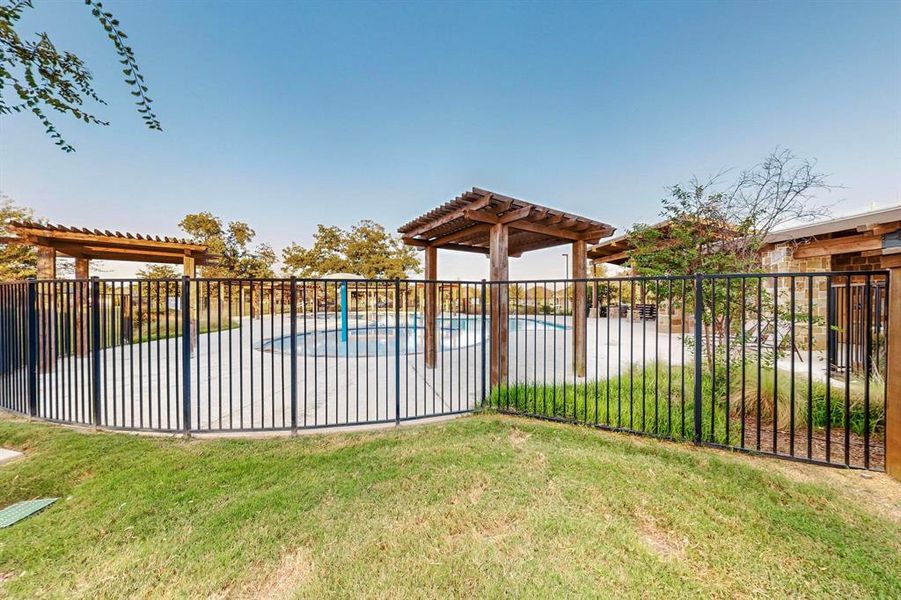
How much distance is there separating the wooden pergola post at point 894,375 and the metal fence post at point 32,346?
8.72 metres

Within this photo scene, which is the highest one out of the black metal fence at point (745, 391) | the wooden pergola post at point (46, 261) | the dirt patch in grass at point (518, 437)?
the wooden pergola post at point (46, 261)

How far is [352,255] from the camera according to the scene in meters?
23.0

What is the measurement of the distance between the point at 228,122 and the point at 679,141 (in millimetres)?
13079

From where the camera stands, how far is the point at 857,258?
21.5 feet

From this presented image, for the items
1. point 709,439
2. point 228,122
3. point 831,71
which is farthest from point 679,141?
point 228,122

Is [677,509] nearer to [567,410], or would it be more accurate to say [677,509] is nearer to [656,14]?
[567,410]

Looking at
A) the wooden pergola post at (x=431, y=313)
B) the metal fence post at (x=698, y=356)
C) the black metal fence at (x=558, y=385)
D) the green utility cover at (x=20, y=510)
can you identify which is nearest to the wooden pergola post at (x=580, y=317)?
the black metal fence at (x=558, y=385)

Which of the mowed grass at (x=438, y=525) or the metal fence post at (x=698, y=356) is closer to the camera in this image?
the mowed grass at (x=438, y=525)

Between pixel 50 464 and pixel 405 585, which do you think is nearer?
pixel 405 585

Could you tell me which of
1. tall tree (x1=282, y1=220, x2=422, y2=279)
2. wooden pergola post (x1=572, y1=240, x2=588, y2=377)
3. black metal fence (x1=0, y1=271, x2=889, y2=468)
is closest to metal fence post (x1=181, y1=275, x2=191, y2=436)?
black metal fence (x1=0, y1=271, x2=889, y2=468)

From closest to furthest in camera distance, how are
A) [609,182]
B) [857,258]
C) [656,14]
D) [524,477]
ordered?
[524,477] → [857,258] → [656,14] → [609,182]

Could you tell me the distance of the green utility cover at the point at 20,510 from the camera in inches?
89.4

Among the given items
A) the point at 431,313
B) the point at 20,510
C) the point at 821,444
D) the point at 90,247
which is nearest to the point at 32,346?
→ the point at 20,510

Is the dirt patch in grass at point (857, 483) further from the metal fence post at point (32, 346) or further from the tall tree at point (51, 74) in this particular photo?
the metal fence post at point (32, 346)
